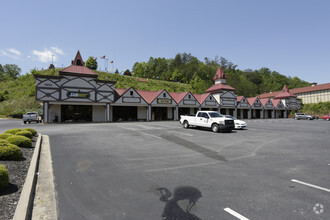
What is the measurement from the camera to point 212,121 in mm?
16188

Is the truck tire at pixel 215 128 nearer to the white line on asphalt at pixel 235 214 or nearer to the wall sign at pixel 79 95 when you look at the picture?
the white line on asphalt at pixel 235 214

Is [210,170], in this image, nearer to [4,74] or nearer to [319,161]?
[319,161]

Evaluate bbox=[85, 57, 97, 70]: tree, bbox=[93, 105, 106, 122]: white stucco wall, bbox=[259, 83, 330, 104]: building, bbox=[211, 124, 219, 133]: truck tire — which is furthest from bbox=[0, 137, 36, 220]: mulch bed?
bbox=[85, 57, 97, 70]: tree

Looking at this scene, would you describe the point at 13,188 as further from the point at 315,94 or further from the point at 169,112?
the point at 315,94

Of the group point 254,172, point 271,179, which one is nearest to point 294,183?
point 271,179

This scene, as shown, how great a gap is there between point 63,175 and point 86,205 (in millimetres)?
2209

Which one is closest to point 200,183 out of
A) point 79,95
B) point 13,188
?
point 13,188

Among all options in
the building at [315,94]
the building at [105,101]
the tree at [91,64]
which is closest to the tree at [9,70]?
the tree at [91,64]

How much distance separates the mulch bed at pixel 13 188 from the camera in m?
3.28

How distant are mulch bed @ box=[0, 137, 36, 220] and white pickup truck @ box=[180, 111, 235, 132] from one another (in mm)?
13578

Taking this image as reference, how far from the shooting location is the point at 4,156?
5.79 metres

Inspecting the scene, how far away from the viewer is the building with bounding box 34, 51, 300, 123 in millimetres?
26891

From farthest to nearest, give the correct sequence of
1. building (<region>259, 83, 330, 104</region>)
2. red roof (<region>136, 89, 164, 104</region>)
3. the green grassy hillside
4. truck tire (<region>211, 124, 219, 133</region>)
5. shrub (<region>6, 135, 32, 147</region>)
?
1. building (<region>259, 83, 330, 104</region>)
2. the green grassy hillside
3. red roof (<region>136, 89, 164, 104</region>)
4. truck tire (<region>211, 124, 219, 133</region>)
5. shrub (<region>6, 135, 32, 147</region>)

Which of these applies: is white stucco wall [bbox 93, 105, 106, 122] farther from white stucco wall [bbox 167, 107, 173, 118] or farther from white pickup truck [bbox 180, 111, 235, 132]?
white pickup truck [bbox 180, 111, 235, 132]
